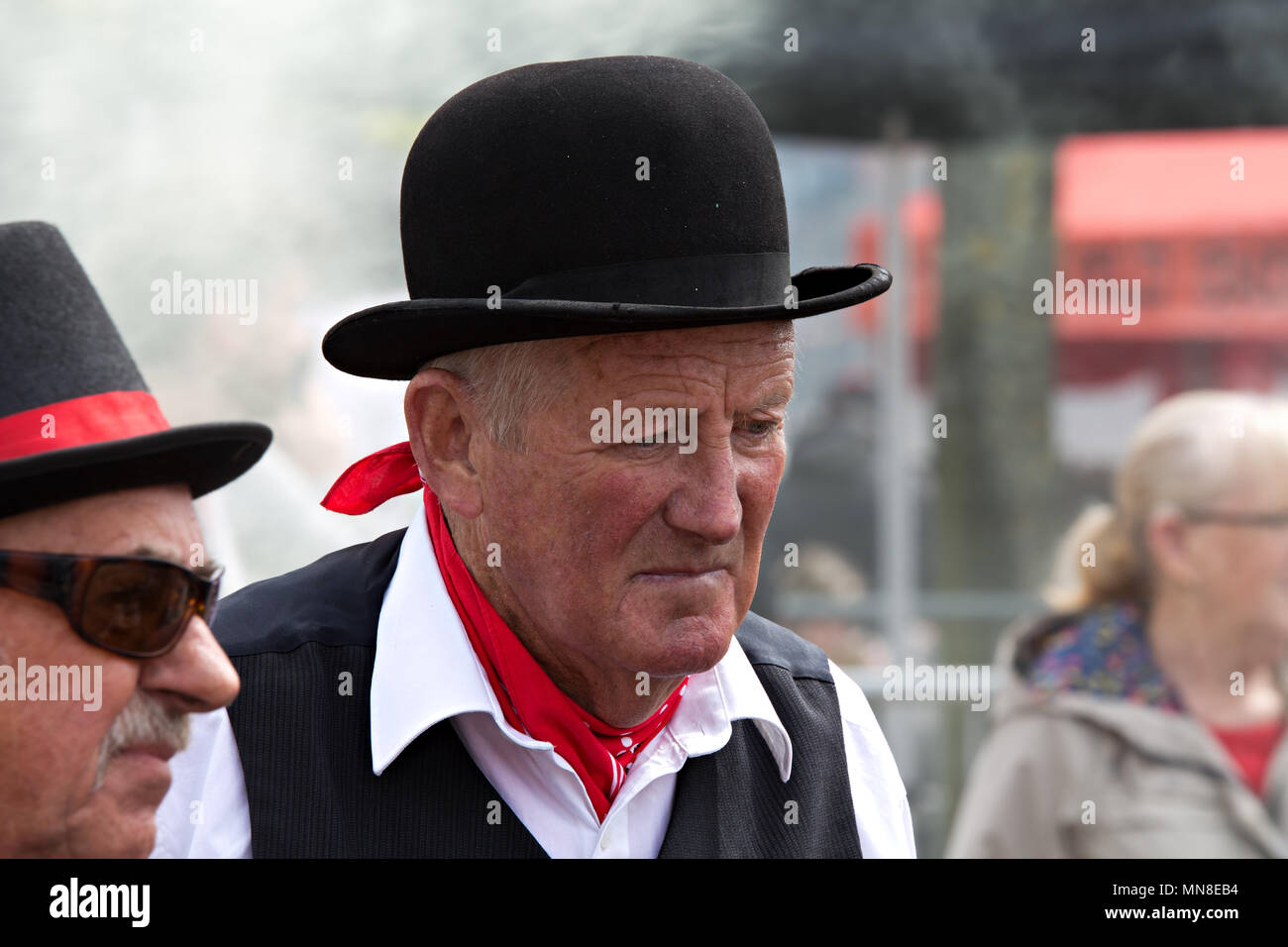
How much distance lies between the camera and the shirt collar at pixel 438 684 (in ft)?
5.78

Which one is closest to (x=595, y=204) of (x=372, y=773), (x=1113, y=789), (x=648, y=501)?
(x=648, y=501)

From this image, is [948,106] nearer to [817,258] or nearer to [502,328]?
[817,258]

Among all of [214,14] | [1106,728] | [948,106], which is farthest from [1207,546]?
[214,14]

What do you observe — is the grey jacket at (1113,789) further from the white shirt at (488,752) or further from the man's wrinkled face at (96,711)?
the man's wrinkled face at (96,711)

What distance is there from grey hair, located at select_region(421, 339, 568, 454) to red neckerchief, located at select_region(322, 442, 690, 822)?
9.1 inches

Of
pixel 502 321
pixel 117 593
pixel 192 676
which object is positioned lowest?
pixel 192 676

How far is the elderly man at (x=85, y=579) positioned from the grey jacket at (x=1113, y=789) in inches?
91.7

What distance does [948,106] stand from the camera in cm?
516

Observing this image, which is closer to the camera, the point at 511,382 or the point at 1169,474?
the point at 511,382

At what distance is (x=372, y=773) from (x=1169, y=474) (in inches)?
99.5

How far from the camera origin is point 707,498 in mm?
1694

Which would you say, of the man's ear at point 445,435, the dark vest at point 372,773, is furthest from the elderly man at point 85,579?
the man's ear at point 445,435

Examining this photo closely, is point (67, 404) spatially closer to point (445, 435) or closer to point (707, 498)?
point (445, 435)

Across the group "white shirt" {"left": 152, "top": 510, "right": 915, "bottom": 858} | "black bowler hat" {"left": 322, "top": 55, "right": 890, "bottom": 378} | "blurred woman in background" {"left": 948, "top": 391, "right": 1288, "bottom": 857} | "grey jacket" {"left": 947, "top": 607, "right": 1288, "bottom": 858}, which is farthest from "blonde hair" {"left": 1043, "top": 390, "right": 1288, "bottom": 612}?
"black bowler hat" {"left": 322, "top": 55, "right": 890, "bottom": 378}
